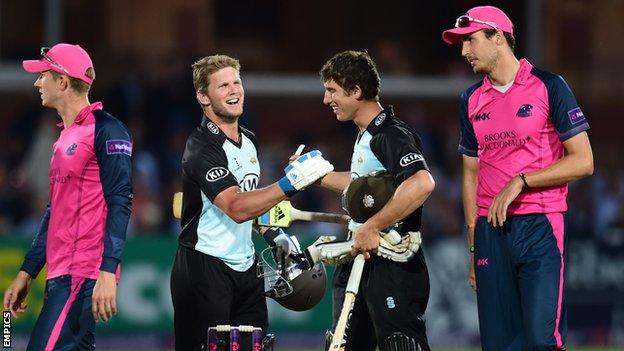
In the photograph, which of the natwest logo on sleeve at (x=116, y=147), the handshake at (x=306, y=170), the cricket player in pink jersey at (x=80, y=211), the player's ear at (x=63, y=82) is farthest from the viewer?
the player's ear at (x=63, y=82)

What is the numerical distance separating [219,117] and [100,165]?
0.77 metres

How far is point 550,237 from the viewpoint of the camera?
7.32m

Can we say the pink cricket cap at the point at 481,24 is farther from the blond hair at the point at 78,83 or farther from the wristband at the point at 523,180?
the blond hair at the point at 78,83

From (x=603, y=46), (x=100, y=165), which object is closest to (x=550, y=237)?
(x=100, y=165)

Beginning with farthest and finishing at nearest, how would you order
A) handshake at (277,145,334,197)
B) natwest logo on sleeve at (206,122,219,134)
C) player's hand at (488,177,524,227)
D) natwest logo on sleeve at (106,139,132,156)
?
natwest logo on sleeve at (206,122,219,134) < player's hand at (488,177,524,227) < natwest logo on sleeve at (106,139,132,156) < handshake at (277,145,334,197)

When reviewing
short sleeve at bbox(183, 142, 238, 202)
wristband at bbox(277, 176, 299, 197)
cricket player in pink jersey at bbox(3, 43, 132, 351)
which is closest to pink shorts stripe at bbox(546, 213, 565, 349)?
wristband at bbox(277, 176, 299, 197)

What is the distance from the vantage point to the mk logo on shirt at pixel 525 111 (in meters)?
7.34

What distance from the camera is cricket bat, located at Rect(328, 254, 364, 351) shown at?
6953 millimetres

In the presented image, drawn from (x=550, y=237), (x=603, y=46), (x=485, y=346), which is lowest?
(x=485, y=346)

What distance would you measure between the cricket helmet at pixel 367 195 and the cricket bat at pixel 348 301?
0.83ft

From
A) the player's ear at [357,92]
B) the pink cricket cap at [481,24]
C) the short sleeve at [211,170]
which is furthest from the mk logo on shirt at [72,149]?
the pink cricket cap at [481,24]

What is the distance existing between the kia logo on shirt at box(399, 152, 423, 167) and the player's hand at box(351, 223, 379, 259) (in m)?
0.39

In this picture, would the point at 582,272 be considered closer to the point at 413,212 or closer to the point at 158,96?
the point at 158,96

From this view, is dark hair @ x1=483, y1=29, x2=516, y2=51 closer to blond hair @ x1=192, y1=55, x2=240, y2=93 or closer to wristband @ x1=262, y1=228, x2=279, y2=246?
blond hair @ x1=192, y1=55, x2=240, y2=93
